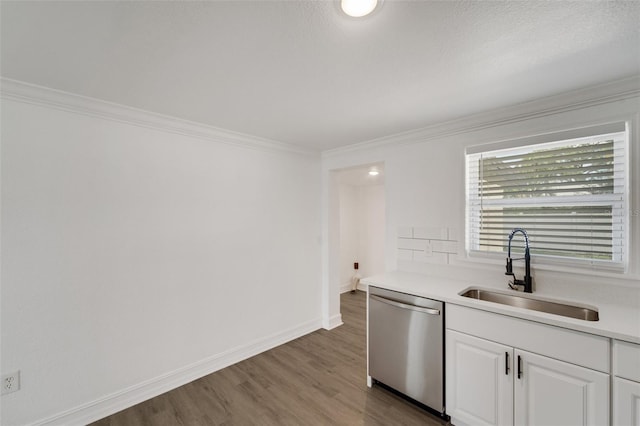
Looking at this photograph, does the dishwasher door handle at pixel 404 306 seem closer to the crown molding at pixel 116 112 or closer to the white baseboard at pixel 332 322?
the white baseboard at pixel 332 322

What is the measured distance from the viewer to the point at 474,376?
1.86m

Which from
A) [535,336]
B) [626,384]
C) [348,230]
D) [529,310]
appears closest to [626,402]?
[626,384]

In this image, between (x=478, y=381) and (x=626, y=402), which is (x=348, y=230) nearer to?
(x=478, y=381)

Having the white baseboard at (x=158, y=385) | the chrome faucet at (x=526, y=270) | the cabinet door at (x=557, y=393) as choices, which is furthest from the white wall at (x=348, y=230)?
the cabinet door at (x=557, y=393)

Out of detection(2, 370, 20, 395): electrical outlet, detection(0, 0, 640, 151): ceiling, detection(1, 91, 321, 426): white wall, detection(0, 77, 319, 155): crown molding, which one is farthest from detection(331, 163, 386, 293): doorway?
detection(2, 370, 20, 395): electrical outlet

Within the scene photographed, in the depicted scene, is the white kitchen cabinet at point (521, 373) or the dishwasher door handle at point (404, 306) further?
the dishwasher door handle at point (404, 306)

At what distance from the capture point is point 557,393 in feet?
5.12

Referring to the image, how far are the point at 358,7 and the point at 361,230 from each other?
4.88m

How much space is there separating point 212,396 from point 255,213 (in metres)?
1.70

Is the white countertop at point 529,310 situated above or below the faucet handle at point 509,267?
below

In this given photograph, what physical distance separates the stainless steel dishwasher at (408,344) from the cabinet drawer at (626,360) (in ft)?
2.82

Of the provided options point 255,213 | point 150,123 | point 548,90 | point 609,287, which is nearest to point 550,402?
point 609,287

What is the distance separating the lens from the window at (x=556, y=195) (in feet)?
6.12

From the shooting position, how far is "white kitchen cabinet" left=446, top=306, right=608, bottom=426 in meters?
1.47
